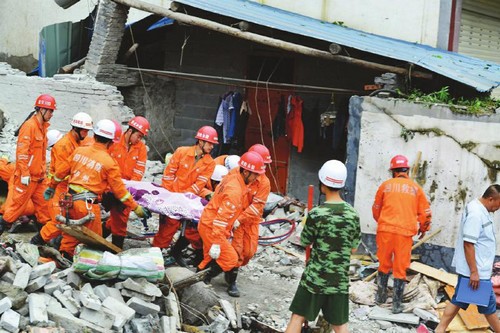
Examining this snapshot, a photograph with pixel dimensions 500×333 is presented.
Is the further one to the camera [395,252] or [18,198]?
[18,198]

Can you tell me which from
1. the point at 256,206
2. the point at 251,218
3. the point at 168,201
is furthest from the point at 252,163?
the point at 168,201

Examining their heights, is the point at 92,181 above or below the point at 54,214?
above

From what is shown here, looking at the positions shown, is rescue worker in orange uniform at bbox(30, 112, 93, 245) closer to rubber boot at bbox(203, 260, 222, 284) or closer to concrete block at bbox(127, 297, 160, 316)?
rubber boot at bbox(203, 260, 222, 284)

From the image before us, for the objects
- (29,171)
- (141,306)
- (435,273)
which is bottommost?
(435,273)

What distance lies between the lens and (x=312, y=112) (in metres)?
12.7

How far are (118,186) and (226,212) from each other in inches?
49.3

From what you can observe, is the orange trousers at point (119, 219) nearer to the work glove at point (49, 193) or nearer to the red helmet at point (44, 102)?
the work glove at point (49, 193)

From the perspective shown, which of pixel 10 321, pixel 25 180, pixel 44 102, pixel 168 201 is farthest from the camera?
pixel 44 102

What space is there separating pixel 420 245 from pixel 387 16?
188 inches

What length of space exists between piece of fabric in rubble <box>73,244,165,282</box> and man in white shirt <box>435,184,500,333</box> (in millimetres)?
2977

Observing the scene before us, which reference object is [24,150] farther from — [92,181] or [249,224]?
[249,224]

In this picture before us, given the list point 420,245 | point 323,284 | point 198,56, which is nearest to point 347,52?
point 420,245

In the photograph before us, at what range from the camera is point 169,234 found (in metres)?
8.94

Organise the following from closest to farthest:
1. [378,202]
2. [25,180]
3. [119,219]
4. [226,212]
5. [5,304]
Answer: [5,304] → [226,212] → [378,202] → [119,219] → [25,180]
